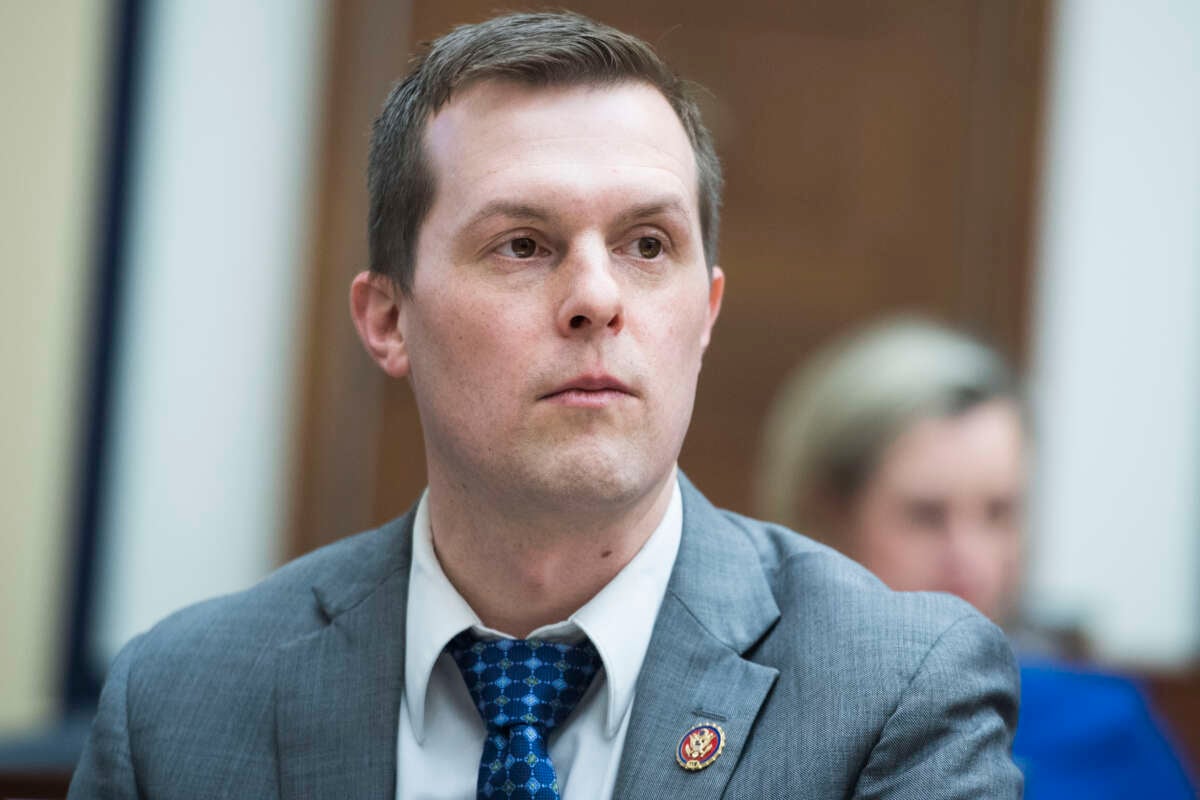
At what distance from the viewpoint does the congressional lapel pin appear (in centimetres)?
165

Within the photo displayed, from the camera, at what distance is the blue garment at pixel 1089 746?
2725 millimetres

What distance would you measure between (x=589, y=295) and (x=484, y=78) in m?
0.31

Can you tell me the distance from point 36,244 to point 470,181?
7.67 feet

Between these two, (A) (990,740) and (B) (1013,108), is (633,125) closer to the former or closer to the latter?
(A) (990,740)

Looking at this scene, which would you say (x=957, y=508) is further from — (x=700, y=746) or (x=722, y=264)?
(x=722, y=264)

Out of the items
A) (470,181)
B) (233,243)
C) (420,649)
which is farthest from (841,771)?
(233,243)

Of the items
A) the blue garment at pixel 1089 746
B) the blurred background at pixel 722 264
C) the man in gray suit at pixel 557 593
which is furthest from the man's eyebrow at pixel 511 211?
the blurred background at pixel 722 264

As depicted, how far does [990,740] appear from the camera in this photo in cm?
162

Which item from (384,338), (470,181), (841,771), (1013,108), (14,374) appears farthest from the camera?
(1013,108)

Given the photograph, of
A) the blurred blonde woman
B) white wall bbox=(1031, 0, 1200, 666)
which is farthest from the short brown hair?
white wall bbox=(1031, 0, 1200, 666)

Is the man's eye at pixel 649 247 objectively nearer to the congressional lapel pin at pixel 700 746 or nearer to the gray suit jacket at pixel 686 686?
the gray suit jacket at pixel 686 686

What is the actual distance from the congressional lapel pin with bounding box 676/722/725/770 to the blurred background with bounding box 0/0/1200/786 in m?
2.36

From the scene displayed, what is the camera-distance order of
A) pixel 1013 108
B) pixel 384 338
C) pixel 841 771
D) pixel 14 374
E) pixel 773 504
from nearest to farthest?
pixel 841 771, pixel 384 338, pixel 773 504, pixel 14 374, pixel 1013 108

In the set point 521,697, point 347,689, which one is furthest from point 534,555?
point 347,689
